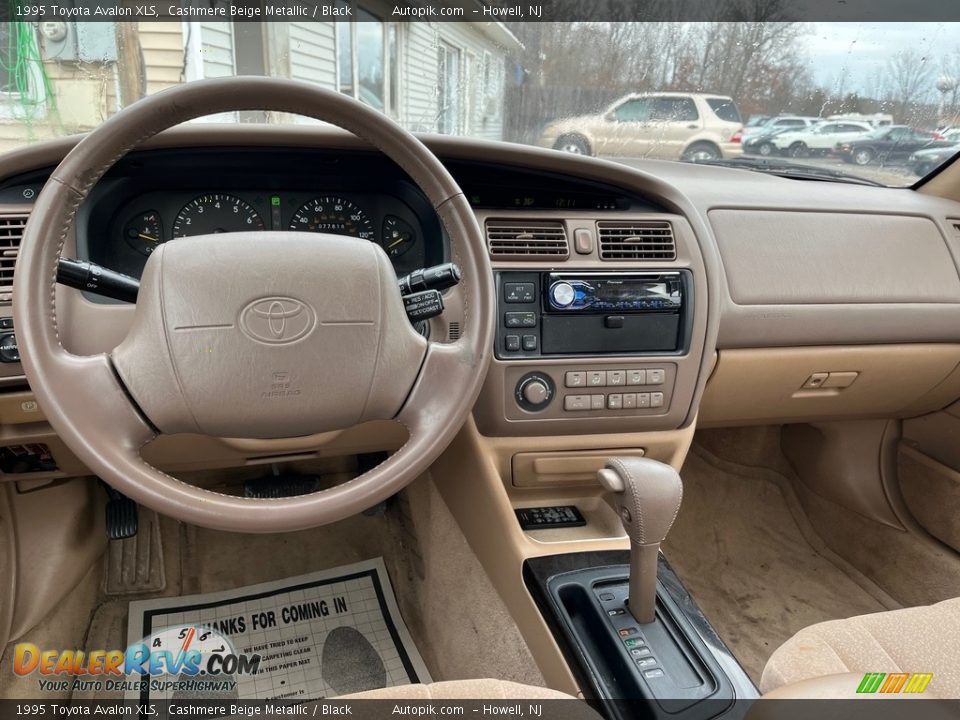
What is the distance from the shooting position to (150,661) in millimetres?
1556

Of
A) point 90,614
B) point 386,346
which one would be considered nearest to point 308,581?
point 90,614

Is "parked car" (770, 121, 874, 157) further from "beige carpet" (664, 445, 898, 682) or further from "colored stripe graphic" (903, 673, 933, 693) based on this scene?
"colored stripe graphic" (903, 673, 933, 693)

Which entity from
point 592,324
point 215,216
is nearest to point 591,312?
point 592,324

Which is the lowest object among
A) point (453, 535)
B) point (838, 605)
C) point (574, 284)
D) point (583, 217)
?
point (838, 605)

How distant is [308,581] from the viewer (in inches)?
69.5

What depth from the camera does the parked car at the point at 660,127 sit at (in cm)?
165

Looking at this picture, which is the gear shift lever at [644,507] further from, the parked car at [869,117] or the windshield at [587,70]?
the parked car at [869,117]

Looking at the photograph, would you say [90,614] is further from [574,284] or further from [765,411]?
[765,411]

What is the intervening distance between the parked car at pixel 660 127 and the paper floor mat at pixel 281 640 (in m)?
1.26

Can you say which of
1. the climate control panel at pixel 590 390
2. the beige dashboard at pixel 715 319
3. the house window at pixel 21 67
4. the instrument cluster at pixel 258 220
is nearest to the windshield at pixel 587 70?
the house window at pixel 21 67

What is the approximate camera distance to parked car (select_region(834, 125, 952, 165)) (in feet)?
5.79

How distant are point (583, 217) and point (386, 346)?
2.01ft

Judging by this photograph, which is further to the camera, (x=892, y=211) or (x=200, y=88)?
(x=892, y=211)

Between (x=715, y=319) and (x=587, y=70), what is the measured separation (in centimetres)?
69
